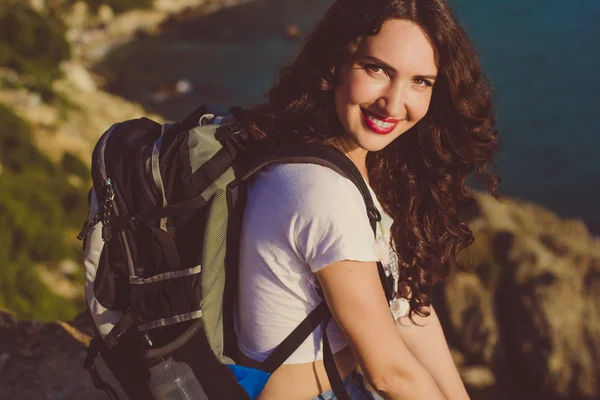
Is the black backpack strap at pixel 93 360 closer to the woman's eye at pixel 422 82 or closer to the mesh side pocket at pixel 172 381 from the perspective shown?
the mesh side pocket at pixel 172 381

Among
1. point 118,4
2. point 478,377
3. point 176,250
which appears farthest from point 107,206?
point 118,4

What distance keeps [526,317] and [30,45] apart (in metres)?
24.2

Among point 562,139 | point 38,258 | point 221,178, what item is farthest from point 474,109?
point 562,139

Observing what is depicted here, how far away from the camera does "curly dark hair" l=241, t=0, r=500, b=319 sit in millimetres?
2189

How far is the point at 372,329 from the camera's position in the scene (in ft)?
6.81

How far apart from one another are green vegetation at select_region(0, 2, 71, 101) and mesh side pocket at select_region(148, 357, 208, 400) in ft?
80.6

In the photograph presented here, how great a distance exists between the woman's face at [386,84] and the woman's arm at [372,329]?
560 mm

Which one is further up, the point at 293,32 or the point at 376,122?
the point at 293,32

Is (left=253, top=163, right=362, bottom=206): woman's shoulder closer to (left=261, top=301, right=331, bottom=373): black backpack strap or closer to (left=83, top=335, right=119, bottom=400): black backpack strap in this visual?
(left=261, top=301, right=331, bottom=373): black backpack strap

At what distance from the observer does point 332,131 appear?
2.32 m

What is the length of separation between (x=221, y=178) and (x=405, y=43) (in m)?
0.80

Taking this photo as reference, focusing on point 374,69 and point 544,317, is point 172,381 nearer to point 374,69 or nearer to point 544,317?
point 374,69

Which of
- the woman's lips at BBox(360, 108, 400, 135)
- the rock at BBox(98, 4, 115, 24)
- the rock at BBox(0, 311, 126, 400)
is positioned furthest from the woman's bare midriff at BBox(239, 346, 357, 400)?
the rock at BBox(98, 4, 115, 24)

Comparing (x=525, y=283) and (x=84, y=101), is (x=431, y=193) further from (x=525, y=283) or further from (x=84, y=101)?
(x=84, y=101)
